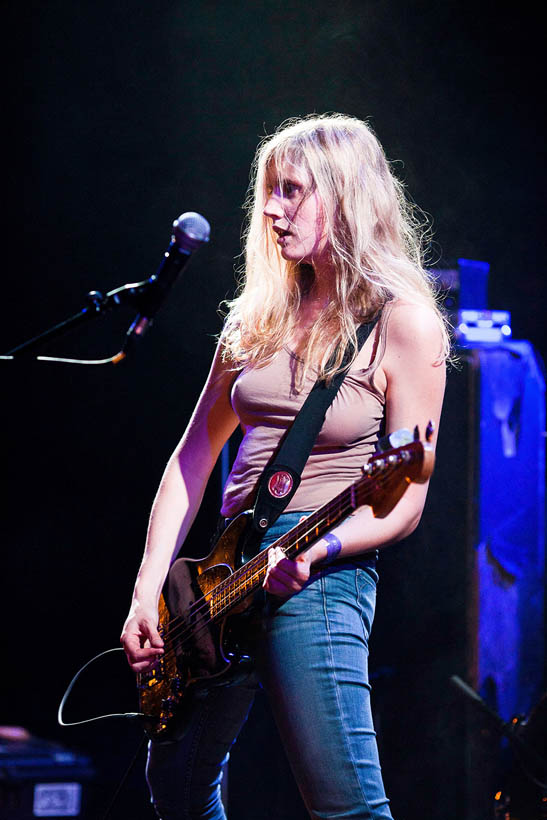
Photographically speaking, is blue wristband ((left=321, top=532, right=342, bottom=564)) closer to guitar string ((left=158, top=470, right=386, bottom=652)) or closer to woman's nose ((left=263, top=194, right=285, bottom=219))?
guitar string ((left=158, top=470, right=386, bottom=652))

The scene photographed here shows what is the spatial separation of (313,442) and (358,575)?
0.31 metres

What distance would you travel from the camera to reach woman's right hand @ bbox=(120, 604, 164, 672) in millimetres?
2078

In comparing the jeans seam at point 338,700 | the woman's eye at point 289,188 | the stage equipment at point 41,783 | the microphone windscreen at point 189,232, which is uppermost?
the woman's eye at point 289,188

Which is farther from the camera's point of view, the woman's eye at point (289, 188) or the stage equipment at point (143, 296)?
the woman's eye at point (289, 188)

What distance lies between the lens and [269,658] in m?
1.82

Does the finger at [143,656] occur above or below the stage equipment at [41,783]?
above

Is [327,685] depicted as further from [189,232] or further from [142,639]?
[189,232]

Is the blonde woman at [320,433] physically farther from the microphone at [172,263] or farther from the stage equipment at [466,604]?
the stage equipment at [466,604]

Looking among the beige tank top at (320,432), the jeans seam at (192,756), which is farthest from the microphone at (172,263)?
the jeans seam at (192,756)

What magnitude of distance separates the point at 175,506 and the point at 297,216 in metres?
0.83

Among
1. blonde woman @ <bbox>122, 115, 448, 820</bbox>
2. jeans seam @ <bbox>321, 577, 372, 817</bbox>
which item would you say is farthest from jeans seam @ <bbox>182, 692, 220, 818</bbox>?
jeans seam @ <bbox>321, 577, 372, 817</bbox>

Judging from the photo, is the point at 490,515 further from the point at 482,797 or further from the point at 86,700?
the point at 86,700

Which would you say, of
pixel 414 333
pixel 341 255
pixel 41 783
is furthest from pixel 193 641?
pixel 41 783

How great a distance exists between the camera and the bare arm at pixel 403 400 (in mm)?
1798
